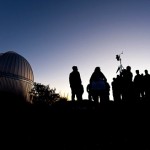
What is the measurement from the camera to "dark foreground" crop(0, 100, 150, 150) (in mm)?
7973

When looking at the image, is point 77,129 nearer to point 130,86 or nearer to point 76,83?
point 76,83

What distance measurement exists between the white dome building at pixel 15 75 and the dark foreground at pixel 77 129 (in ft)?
77.1

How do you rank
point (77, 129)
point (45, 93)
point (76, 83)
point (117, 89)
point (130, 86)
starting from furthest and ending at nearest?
1. point (45, 93)
2. point (117, 89)
3. point (130, 86)
4. point (76, 83)
5. point (77, 129)

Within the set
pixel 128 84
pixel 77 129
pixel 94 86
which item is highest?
pixel 128 84

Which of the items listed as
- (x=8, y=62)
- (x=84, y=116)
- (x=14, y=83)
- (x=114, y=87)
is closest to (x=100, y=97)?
(x=84, y=116)

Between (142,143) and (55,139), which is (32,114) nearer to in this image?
(55,139)

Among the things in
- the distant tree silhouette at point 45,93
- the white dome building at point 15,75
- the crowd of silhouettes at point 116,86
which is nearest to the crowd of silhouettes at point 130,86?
the crowd of silhouettes at point 116,86

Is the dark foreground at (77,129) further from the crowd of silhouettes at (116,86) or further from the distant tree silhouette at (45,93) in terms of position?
the distant tree silhouette at (45,93)

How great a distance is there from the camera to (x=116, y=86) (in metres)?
14.6

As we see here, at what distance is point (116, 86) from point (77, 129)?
A: 19.5 ft

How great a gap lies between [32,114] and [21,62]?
27863 mm

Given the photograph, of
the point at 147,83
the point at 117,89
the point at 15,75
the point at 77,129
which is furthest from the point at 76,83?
the point at 15,75

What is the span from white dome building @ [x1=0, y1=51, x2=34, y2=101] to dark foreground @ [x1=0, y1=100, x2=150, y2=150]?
23.5 meters

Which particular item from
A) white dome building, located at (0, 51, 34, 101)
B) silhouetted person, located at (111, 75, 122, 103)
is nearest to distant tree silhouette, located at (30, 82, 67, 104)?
white dome building, located at (0, 51, 34, 101)
